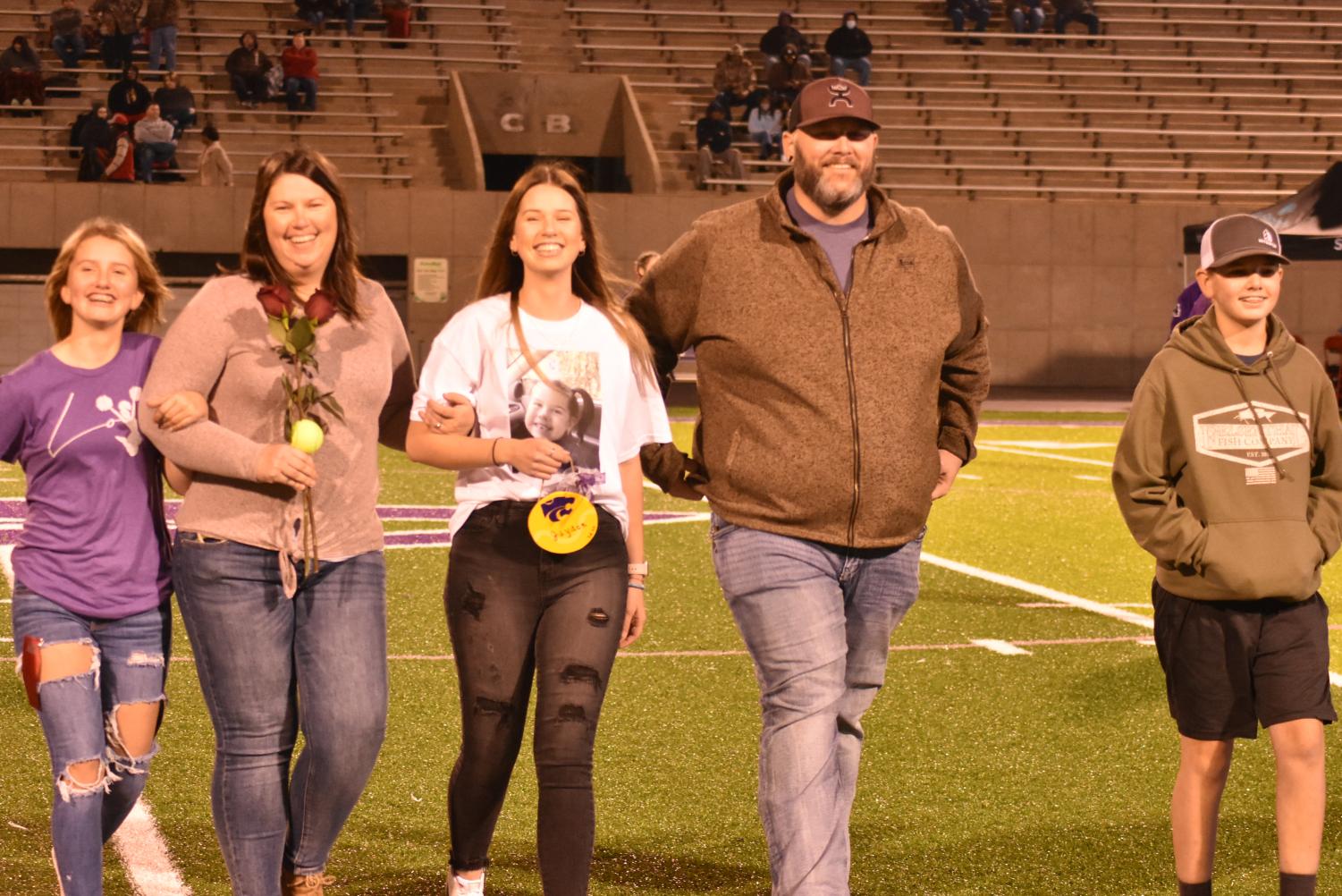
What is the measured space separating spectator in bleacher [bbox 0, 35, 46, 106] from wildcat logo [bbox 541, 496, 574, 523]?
28.7 meters

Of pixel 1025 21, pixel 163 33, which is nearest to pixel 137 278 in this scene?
pixel 163 33

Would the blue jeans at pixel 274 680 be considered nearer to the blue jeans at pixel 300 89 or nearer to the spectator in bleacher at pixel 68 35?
the blue jeans at pixel 300 89

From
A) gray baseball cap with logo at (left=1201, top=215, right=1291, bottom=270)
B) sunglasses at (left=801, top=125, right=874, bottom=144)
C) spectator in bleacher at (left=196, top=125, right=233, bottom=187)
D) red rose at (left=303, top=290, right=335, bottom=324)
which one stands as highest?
spectator in bleacher at (left=196, top=125, right=233, bottom=187)

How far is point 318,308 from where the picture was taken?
14.2 feet

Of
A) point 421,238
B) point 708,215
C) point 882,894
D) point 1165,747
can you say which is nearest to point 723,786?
point 882,894

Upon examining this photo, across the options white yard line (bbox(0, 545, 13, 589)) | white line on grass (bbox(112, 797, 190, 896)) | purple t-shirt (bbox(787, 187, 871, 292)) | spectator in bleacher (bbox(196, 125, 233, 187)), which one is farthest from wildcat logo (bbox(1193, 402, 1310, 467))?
spectator in bleacher (bbox(196, 125, 233, 187))

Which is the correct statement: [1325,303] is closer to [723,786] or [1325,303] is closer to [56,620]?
[723,786]

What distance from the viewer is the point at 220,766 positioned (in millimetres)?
4363

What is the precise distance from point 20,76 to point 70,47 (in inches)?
63.7

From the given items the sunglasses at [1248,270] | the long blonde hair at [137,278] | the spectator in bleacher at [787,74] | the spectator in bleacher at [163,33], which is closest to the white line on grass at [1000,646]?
the sunglasses at [1248,270]

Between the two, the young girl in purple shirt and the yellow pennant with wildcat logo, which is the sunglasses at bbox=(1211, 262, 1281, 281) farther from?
the young girl in purple shirt

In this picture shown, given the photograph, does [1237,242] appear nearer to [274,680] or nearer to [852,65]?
[274,680]

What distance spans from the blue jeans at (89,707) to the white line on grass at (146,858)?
70 centimetres

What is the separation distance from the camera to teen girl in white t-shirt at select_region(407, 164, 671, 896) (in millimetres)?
4410
